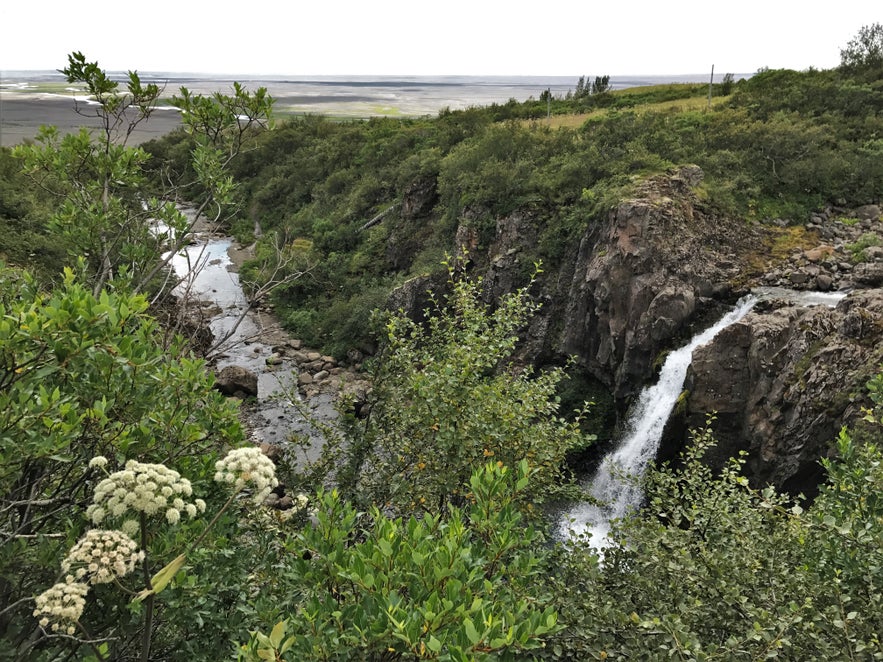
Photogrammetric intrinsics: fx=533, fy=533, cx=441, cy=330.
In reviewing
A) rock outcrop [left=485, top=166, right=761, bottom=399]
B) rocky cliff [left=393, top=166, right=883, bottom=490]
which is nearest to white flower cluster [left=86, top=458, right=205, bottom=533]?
rocky cliff [left=393, top=166, right=883, bottom=490]

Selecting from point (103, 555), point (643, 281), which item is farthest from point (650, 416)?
point (103, 555)

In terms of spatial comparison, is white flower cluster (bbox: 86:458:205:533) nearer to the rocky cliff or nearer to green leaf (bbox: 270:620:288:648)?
green leaf (bbox: 270:620:288:648)

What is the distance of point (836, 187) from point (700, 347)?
1404 cm

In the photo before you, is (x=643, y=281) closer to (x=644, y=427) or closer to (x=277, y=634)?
(x=644, y=427)

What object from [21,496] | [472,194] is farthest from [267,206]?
[21,496]

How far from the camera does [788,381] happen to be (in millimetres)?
15484

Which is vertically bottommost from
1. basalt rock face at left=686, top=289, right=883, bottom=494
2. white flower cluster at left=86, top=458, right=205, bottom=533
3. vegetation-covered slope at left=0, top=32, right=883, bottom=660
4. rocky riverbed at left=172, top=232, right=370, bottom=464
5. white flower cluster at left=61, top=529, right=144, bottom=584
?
rocky riverbed at left=172, top=232, right=370, bottom=464

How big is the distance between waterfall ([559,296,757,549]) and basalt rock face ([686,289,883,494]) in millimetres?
942

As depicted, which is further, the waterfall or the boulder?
the boulder

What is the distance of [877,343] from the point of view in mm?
14016

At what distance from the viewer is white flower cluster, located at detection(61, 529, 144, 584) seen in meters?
2.88

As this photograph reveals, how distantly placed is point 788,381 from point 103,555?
1732cm

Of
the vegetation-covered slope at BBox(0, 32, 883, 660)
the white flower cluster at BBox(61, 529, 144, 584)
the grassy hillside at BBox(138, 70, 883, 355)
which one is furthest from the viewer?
the grassy hillside at BBox(138, 70, 883, 355)

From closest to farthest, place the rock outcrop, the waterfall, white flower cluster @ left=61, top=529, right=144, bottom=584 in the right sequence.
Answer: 1. white flower cluster @ left=61, top=529, right=144, bottom=584
2. the waterfall
3. the rock outcrop
